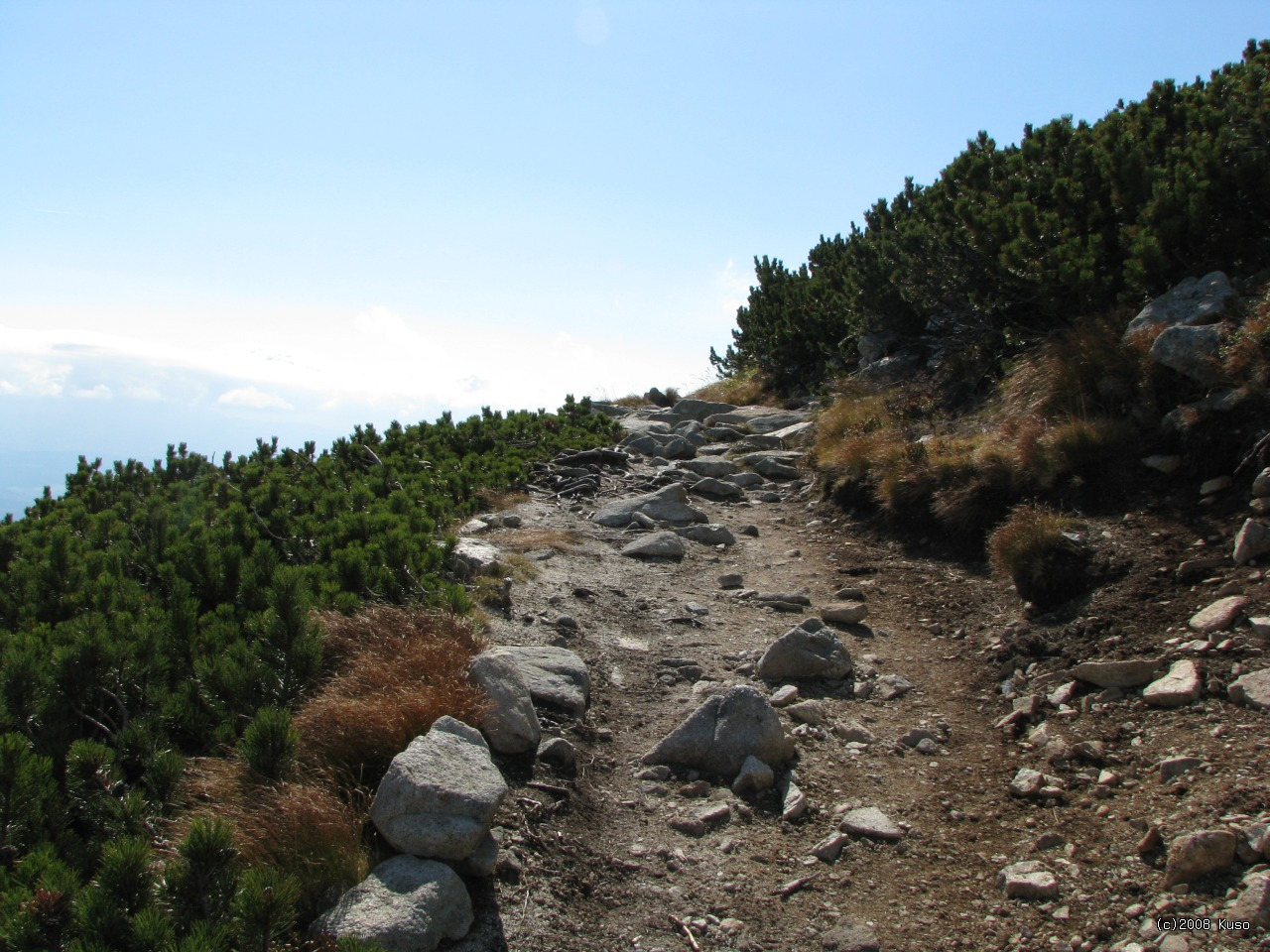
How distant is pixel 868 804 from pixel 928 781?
39cm

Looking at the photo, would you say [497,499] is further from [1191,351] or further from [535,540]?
[1191,351]

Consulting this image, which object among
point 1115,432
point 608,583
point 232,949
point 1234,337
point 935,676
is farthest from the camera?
point 608,583

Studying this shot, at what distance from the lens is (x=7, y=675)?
→ 12.6 ft

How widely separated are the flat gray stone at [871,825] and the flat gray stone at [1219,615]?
6.88ft

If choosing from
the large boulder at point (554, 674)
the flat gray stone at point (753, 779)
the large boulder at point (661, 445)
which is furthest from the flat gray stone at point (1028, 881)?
the large boulder at point (661, 445)

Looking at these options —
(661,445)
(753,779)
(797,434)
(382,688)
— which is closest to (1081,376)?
(753,779)

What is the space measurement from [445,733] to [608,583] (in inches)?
160

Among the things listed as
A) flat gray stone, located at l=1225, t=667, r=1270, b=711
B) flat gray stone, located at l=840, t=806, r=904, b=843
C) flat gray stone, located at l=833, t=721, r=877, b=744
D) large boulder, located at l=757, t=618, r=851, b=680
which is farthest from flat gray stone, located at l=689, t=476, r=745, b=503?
flat gray stone, located at l=1225, t=667, r=1270, b=711

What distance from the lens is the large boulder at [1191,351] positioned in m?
6.61

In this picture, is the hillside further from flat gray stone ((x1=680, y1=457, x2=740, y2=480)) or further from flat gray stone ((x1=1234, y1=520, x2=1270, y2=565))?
flat gray stone ((x1=680, y1=457, x2=740, y2=480))

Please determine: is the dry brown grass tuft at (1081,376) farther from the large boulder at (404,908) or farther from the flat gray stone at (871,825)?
the large boulder at (404,908)

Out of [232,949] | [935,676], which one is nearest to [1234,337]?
[935,676]

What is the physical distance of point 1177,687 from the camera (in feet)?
14.8

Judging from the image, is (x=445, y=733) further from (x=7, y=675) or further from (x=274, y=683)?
(x=7, y=675)
